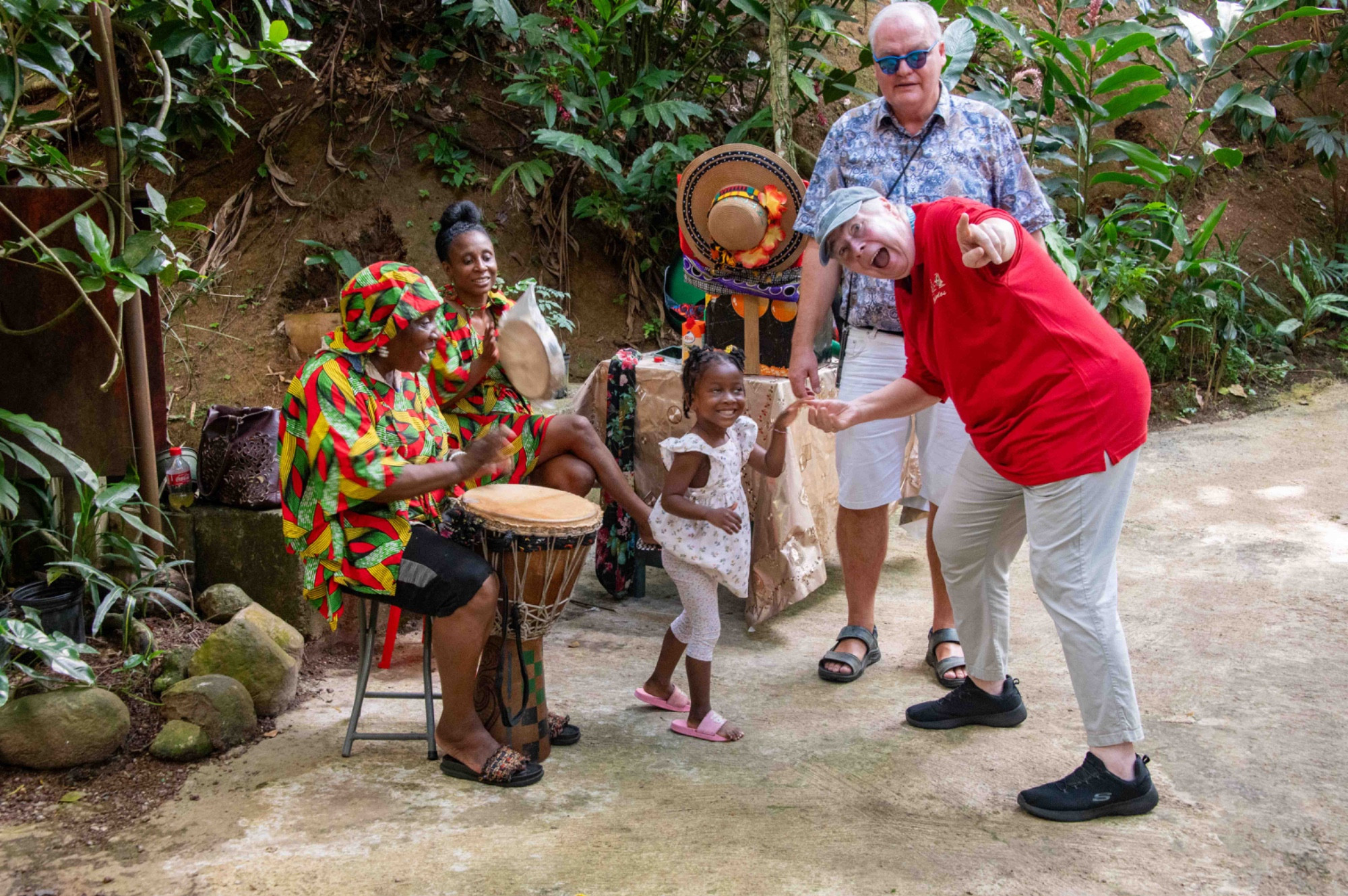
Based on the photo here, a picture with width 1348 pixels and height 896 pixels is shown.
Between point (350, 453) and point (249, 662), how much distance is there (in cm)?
98

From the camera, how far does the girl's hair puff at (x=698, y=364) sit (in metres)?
3.27

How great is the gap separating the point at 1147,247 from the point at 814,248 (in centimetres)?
447

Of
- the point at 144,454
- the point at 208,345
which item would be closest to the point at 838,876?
the point at 144,454

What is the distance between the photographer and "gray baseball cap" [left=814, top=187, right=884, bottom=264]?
2.69 m

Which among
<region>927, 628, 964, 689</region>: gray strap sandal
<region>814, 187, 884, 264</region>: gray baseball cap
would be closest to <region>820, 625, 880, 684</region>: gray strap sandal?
<region>927, 628, 964, 689</region>: gray strap sandal

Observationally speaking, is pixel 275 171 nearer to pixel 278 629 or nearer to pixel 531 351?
pixel 278 629

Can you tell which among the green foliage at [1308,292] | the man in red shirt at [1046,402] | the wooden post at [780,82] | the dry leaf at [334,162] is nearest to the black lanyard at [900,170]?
the man in red shirt at [1046,402]

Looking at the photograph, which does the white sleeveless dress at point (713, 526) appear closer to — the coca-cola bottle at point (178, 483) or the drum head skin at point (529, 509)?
the drum head skin at point (529, 509)

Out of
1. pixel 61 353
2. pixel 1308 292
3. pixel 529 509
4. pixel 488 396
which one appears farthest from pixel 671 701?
pixel 1308 292

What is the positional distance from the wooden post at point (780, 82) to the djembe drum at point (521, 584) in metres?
2.58

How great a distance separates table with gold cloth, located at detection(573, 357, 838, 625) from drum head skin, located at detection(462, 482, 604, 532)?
107cm

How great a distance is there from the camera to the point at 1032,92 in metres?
8.05

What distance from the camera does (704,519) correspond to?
10.5 ft

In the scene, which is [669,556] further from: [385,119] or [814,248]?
[385,119]
